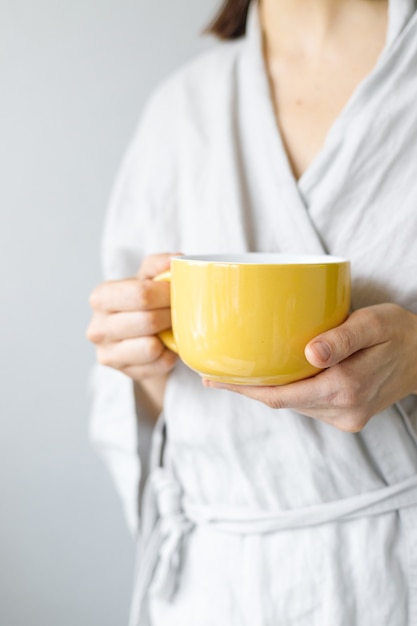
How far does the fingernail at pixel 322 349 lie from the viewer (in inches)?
18.9

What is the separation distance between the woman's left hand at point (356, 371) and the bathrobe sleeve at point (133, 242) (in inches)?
11.3

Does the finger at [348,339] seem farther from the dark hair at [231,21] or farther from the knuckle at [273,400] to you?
the dark hair at [231,21]

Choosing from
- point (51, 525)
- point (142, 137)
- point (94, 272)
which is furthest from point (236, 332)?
point (51, 525)

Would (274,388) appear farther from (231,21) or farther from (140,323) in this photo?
(231,21)

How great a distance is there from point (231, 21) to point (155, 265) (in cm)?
43

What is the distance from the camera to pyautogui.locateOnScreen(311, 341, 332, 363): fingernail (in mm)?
480

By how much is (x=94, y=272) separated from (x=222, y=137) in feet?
1.36

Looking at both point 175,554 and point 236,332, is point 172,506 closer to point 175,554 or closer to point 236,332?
point 175,554

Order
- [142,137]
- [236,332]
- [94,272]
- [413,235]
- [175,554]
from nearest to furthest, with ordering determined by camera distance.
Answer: [236,332], [413,235], [175,554], [142,137], [94,272]

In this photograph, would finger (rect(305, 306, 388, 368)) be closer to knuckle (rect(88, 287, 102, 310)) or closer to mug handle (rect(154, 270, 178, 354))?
mug handle (rect(154, 270, 178, 354))

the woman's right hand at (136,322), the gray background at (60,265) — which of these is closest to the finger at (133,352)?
the woman's right hand at (136,322)

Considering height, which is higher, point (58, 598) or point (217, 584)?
point (217, 584)

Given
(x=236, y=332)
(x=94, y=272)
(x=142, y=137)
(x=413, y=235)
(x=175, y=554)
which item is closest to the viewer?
(x=236, y=332)

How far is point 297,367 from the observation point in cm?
50
